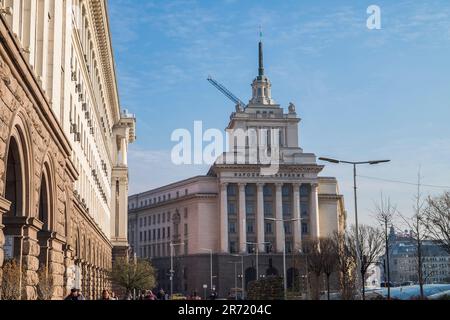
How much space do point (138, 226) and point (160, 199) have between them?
42.3ft

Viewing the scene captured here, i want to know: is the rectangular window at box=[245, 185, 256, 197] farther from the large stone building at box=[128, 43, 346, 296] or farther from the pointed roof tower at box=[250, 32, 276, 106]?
the pointed roof tower at box=[250, 32, 276, 106]

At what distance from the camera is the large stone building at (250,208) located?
436ft

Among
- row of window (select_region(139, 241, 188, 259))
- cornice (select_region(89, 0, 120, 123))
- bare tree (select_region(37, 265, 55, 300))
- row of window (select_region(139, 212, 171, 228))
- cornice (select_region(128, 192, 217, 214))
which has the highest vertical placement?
cornice (select_region(89, 0, 120, 123))

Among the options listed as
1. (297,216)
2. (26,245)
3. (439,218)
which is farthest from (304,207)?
(26,245)

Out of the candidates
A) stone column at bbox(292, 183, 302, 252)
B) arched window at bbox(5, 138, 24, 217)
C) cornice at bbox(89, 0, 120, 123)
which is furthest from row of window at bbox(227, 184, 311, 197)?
arched window at bbox(5, 138, 24, 217)

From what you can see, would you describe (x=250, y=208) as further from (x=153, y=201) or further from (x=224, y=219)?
(x=153, y=201)

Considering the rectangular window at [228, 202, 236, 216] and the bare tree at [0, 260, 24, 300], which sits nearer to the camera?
the bare tree at [0, 260, 24, 300]

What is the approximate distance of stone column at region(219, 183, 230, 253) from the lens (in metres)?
133

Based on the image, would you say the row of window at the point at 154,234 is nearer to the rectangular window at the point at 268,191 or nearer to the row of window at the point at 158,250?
the row of window at the point at 158,250

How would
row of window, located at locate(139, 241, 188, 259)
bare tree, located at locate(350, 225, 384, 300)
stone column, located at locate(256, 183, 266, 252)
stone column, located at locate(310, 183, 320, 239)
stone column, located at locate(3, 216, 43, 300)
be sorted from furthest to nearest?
row of window, located at locate(139, 241, 188, 259)
stone column, located at locate(310, 183, 320, 239)
stone column, located at locate(256, 183, 266, 252)
bare tree, located at locate(350, 225, 384, 300)
stone column, located at locate(3, 216, 43, 300)

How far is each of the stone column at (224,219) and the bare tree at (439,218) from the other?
85.8 metres

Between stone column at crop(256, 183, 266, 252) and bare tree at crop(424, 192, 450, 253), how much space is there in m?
85.3

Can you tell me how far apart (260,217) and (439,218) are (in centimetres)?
8923

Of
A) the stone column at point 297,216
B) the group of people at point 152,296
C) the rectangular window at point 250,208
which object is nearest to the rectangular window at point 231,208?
the rectangular window at point 250,208
